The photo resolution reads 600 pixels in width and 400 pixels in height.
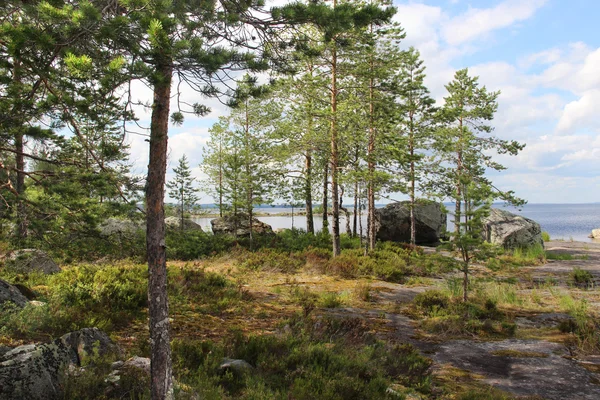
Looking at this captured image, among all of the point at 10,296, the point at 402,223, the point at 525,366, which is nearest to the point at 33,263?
the point at 10,296

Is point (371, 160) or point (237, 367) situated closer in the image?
point (237, 367)

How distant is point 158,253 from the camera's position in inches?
167

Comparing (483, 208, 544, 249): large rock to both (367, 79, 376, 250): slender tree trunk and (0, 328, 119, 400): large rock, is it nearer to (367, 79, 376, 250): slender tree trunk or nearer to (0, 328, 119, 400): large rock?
(367, 79, 376, 250): slender tree trunk

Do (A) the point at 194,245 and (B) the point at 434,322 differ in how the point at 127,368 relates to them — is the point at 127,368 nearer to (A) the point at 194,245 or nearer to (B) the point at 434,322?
(B) the point at 434,322

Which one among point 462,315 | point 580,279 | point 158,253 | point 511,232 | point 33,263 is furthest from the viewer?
point 511,232

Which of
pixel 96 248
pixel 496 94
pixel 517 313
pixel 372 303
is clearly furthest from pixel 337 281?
pixel 496 94

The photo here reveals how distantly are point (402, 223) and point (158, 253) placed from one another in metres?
23.2

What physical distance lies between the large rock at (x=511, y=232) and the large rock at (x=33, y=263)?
21473mm

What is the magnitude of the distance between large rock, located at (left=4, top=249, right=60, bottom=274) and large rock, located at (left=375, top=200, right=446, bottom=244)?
19174 millimetres

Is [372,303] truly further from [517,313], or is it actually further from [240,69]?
[240,69]

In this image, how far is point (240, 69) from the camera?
15.2 ft

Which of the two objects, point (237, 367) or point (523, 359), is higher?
point (237, 367)

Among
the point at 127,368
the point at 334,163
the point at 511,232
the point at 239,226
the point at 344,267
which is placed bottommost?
the point at 127,368

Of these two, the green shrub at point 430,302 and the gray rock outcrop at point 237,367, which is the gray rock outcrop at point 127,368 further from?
the green shrub at point 430,302
